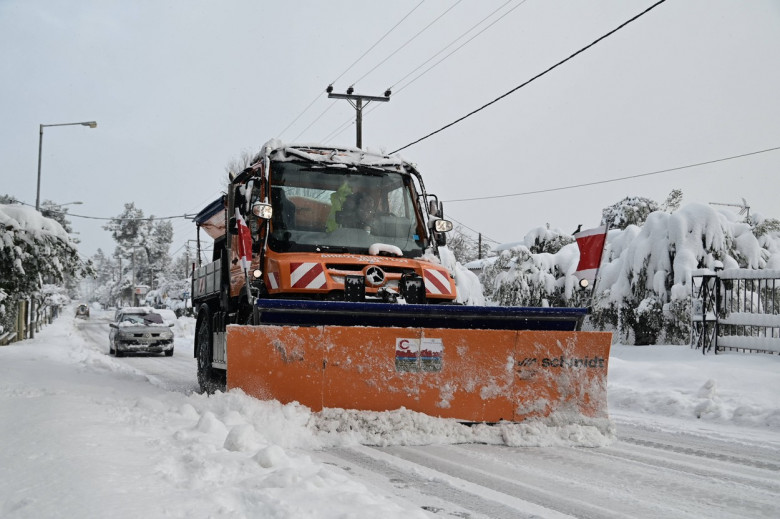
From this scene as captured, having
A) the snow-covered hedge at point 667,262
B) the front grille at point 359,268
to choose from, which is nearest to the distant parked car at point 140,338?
the snow-covered hedge at point 667,262

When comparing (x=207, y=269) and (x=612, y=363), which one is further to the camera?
(x=612, y=363)

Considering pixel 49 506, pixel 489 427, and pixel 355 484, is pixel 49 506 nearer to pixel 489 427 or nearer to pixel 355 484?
pixel 355 484

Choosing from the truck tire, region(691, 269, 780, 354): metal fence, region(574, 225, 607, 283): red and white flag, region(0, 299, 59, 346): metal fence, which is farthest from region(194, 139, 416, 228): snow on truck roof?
region(0, 299, 59, 346): metal fence

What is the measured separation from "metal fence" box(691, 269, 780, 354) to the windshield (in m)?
7.96

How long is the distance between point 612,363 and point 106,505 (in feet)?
36.3

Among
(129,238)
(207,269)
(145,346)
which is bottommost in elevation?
(145,346)

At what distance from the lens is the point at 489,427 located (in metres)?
6.68

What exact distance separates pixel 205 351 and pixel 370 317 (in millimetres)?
4646

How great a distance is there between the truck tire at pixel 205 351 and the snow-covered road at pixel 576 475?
4.47 meters

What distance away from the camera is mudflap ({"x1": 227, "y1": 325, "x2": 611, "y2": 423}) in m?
6.36

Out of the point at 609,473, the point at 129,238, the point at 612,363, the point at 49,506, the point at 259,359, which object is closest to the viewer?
the point at 49,506

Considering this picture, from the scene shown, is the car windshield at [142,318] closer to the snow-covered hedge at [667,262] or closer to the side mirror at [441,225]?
the snow-covered hedge at [667,262]

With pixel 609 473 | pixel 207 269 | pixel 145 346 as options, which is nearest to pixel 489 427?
pixel 609 473

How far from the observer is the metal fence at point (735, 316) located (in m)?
13.0
